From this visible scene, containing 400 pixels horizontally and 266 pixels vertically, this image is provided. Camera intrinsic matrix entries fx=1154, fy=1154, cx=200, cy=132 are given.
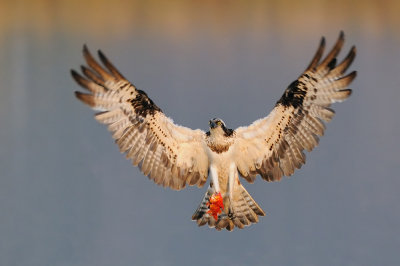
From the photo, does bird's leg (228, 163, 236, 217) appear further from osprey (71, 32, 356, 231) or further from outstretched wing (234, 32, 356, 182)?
outstretched wing (234, 32, 356, 182)

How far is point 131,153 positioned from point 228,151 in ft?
2.97

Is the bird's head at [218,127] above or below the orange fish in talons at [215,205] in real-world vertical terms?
above

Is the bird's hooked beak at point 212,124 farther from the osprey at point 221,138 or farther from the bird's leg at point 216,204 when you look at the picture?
the bird's leg at point 216,204

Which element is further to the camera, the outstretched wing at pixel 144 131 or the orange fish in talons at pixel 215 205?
the orange fish in talons at pixel 215 205

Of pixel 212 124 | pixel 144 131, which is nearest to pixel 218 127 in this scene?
pixel 212 124

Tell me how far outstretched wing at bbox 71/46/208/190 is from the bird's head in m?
0.20

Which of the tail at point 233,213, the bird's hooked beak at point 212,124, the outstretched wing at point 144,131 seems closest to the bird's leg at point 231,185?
the tail at point 233,213

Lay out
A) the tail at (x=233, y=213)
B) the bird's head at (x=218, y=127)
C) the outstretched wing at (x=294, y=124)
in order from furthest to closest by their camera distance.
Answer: the tail at (x=233, y=213)
the bird's head at (x=218, y=127)
the outstretched wing at (x=294, y=124)

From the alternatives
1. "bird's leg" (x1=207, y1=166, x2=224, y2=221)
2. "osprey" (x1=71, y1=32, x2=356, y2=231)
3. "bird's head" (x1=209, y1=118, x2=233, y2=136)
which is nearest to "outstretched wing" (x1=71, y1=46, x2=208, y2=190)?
"osprey" (x1=71, y1=32, x2=356, y2=231)

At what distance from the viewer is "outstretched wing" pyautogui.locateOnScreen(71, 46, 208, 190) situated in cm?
1048

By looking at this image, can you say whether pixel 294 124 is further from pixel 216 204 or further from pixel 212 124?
pixel 216 204

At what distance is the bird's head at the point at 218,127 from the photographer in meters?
10.6

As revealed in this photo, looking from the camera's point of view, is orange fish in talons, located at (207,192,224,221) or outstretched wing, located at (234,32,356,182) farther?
orange fish in talons, located at (207,192,224,221)

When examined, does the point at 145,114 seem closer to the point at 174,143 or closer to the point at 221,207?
the point at 174,143
